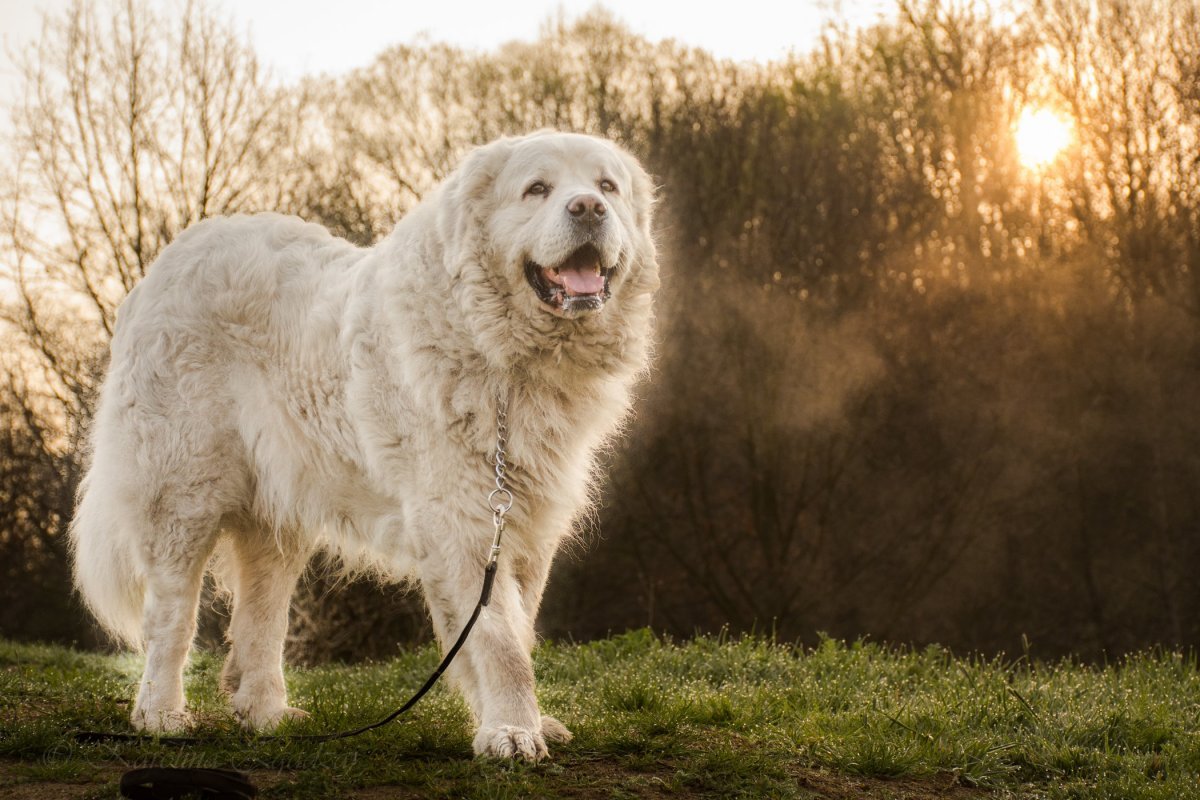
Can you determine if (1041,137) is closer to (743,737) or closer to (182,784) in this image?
(743,737)

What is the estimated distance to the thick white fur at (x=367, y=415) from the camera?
4.09 meters

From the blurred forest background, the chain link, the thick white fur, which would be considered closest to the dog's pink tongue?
the thick white fur

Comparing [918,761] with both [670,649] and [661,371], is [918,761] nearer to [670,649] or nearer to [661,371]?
[670,649]

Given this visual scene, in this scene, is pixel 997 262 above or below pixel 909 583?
above

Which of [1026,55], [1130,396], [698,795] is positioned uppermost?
[1026,55]

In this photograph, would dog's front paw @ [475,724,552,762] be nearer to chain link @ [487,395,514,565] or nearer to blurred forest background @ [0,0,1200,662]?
chain link @ [487,395,514,565]

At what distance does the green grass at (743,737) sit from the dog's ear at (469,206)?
1.76m

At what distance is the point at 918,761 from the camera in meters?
4.07

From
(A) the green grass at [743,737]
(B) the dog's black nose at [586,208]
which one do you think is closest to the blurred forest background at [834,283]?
(A) the green grass at [743,737]

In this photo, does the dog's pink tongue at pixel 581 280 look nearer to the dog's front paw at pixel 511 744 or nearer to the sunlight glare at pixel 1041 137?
the dog's front paw at pixel 511 744

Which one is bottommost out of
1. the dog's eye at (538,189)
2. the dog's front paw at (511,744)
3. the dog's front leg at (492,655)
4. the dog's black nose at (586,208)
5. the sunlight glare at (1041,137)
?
the dog's front paw at (511,744)

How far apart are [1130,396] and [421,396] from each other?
47.9 ft

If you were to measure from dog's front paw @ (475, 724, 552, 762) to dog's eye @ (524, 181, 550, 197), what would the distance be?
73.7 inches

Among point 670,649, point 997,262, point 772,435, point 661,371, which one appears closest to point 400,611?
point 661,371
